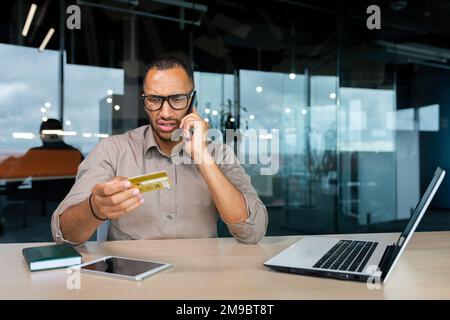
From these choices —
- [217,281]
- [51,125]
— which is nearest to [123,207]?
[217,281]

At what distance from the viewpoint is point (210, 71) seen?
4801 millimetres

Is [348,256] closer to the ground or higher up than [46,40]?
closer to the ground

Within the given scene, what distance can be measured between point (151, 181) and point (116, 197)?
117mm

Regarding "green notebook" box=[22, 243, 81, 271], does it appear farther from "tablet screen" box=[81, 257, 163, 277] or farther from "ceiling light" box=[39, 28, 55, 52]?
"ceiling light" box=[39, 28, 55, 52]

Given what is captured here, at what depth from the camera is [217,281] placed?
991 mm

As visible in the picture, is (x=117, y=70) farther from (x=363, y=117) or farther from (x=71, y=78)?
(x=363, y=117)

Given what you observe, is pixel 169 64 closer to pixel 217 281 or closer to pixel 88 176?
pixel 88 176

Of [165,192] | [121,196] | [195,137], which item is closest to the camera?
[121,196]

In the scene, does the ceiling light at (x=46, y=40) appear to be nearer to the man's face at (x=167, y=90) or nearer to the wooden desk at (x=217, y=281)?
the man's face at (x=167, y=90)

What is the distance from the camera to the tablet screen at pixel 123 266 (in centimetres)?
103

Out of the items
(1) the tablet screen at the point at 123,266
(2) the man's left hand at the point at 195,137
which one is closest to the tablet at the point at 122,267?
(1) the tablet screen at the point at 123,266

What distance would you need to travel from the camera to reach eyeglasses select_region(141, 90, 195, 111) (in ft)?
5.24

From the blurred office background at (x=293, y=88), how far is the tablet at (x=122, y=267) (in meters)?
3.45
